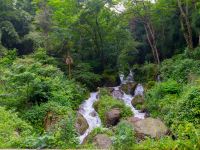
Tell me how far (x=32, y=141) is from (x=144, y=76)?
77.8ft

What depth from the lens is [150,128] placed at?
1483cm

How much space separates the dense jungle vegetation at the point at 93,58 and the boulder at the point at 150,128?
58cm

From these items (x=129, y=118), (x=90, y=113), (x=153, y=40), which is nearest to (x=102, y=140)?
(x=129, y=118)

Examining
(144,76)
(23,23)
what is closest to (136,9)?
(144,76)

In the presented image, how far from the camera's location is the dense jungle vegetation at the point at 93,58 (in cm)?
1689

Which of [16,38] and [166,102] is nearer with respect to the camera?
[166,102]

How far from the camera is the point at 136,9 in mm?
29391

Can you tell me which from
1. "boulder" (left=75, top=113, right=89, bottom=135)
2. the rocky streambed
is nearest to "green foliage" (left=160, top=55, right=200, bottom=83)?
the rocky streambed

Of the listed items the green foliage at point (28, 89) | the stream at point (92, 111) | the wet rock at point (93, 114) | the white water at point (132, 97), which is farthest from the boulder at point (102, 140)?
the white water at point (132, 97)

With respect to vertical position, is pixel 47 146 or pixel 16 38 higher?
pixel 16 38

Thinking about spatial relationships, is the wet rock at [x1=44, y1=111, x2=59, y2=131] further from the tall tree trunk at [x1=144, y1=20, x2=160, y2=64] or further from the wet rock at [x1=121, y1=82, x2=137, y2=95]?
the tall tree trunk at [x1=144, y1=20, x2=160, y2=64]

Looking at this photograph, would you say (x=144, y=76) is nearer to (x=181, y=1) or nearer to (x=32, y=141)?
(x=181, y=1)

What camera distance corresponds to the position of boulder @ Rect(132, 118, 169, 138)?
1427 centimetres

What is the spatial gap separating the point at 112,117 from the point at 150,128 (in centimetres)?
487
